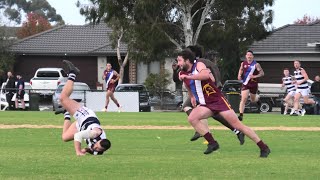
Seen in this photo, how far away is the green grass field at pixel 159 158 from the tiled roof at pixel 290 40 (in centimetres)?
3475

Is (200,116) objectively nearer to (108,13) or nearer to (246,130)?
(246,130)

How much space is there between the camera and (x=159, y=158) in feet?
44.2

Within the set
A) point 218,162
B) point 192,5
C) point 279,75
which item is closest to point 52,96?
point 192,5

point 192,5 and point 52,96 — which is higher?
point 192,5

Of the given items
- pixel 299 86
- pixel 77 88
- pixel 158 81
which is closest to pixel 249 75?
pixel 299 86

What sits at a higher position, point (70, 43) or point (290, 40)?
point (290, 40)

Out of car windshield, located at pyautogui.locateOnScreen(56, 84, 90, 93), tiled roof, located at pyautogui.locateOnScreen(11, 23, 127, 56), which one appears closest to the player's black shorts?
car windshield, located at pyautogui.locateOnScreen(56, 84, 90, 93)

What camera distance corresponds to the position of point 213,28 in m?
46.6

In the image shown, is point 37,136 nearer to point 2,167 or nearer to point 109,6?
point 2,167

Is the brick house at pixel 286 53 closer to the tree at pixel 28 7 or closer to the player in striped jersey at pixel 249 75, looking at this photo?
the player in striped jersey at pixel 249 75

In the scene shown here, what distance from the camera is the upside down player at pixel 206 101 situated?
1371 cm

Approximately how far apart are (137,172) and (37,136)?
795cm

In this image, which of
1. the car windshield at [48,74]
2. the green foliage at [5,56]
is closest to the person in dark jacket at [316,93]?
the car windshield at [48,74]

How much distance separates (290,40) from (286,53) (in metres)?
2.73
